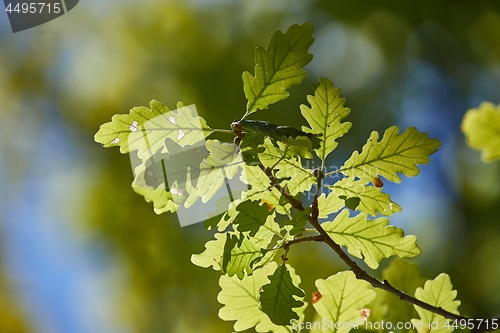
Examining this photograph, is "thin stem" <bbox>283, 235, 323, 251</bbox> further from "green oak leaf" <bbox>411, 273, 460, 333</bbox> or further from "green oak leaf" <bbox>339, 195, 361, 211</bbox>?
"green oak leaf" <bbox>411, 273, 460, 333</bbox>

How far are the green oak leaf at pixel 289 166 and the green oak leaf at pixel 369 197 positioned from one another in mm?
64

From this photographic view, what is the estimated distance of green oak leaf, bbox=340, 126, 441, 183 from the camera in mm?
774

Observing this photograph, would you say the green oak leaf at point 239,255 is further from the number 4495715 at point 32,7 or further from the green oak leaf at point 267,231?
the number 4495715 at point 32,7

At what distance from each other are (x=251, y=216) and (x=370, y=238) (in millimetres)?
226

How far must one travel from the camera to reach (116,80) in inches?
130

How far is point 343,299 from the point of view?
3.13ft

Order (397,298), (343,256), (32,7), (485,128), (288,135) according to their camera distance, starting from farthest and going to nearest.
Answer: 1. (32,7)
2. (397,298)
3. (343,256)
4. (288,135)
5. (485,128)

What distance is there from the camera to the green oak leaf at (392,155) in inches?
30.5

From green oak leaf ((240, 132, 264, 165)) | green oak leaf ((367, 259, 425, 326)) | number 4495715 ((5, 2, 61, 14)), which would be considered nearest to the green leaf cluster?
green oak leaf ((240, 132, 264, 165))

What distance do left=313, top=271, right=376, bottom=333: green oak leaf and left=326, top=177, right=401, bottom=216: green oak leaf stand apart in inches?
7.5

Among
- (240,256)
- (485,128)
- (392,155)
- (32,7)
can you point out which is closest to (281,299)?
(240,256)

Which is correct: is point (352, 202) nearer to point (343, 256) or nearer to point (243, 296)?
point (343, 256)

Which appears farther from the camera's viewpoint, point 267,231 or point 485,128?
point 267,231

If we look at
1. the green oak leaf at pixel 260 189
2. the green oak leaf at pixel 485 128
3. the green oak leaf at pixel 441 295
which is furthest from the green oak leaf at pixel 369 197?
the green oak leaf at pixel 485 128
